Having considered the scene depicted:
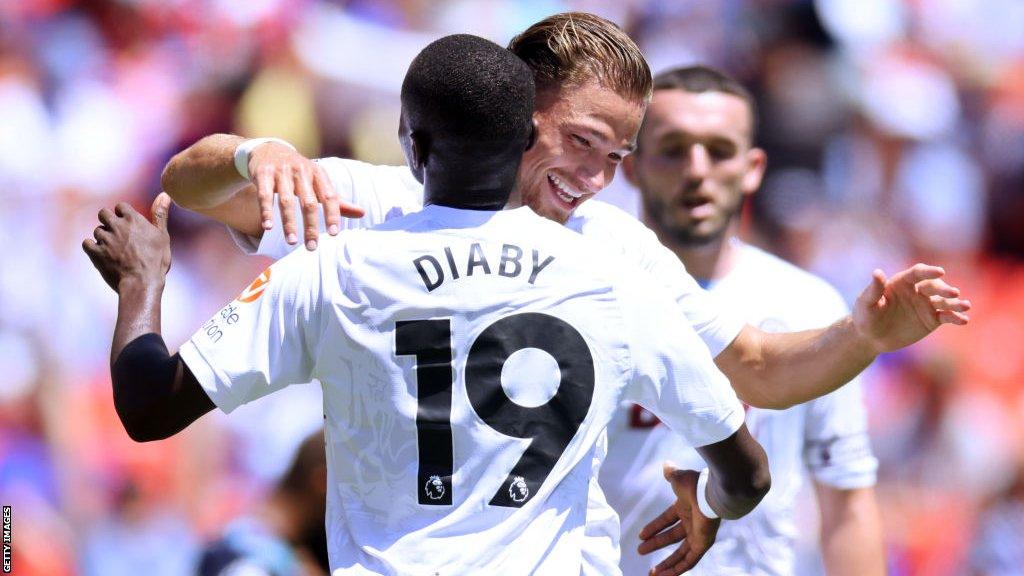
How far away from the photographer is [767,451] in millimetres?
4320

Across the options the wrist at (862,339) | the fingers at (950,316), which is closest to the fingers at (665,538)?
the wrist at (862,339)

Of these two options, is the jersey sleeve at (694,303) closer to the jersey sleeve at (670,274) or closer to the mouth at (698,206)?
the jersey sleeve at (670,274)

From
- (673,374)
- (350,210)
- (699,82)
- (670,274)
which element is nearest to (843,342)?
(670,274)

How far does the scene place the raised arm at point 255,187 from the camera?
2258 mm

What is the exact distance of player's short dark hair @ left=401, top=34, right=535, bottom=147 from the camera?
2.20 meters

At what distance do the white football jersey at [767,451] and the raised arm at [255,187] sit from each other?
155 cm

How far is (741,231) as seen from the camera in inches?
247

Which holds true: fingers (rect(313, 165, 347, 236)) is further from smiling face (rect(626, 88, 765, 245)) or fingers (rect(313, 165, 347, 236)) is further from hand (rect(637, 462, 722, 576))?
smiling face (rect(626, 88, 765, 245))

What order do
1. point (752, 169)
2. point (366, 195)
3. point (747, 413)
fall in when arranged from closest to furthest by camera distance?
point (366, 195), point (747, 413), point (752, 169)

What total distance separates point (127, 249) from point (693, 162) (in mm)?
2648

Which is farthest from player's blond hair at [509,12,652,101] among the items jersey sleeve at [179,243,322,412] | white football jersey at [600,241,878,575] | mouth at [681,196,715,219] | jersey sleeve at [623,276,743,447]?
mouth at [681,196,715,219]

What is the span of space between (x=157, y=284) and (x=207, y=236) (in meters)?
3.30

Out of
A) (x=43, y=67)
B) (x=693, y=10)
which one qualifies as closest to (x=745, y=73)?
(x=693, y=10)

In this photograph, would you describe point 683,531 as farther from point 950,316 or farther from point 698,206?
point 698,206
